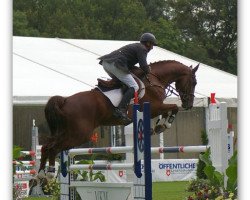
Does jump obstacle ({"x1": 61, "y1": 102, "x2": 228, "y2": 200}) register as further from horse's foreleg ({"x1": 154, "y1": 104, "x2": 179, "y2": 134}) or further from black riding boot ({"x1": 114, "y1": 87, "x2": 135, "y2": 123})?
horse's foreleg ({"x1": 154, "y1": 104, "x2": 179, "y2": 134})

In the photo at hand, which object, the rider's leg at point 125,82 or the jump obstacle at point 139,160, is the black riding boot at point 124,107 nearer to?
the rider's leg at point 125,82

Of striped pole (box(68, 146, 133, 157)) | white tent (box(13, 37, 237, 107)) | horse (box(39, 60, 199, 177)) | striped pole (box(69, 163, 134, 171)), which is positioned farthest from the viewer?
white tent (box(13, 37, 237, 107))

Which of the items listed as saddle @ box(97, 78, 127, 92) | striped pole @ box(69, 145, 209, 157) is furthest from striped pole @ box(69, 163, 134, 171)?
saddle @ box(97, 78, 127, 92)

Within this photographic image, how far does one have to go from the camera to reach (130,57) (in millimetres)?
6660

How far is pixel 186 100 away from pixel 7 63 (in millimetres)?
4724

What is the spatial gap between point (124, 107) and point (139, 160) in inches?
69.8

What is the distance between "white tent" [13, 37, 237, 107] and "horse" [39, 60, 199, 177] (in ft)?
20.4

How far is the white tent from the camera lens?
1352 cm

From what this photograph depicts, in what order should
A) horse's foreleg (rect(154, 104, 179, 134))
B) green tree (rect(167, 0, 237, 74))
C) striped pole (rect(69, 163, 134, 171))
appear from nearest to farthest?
striped pole (rect(69, 163, 134, 171)), horse's foreleg (rect(154, 104, 179, 134)), green tree (rect(167, 0, 237, 74))

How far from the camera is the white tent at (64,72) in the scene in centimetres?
1352

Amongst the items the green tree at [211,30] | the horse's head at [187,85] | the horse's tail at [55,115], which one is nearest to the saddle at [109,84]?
the horse's tail at [55,115]

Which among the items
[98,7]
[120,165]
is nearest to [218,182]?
[120,165]

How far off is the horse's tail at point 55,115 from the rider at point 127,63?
518 mm

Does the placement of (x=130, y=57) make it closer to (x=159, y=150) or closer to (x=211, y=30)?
(x=159, y=150)
